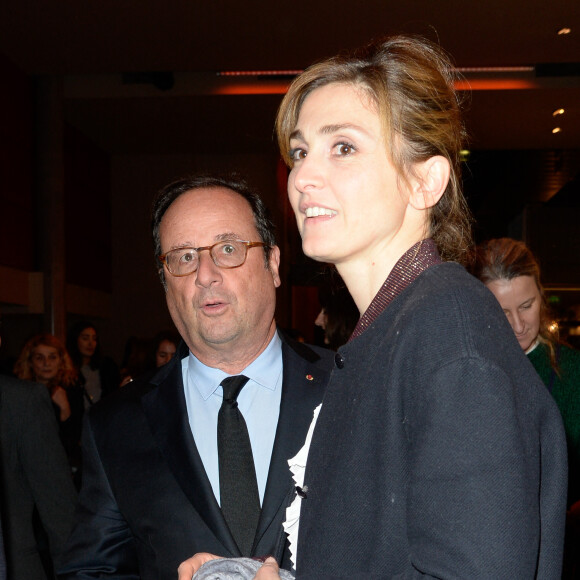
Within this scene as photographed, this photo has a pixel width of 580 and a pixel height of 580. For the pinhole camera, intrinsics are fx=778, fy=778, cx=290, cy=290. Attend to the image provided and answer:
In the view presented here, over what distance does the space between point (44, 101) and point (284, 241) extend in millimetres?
5016

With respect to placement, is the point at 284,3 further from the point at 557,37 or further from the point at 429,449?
the point at 429,449

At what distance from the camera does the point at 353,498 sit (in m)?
0.95

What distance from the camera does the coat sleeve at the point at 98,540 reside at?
178 cm

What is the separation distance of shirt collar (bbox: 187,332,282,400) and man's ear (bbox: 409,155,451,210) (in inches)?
38.5

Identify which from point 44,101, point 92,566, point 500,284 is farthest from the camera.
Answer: point 44,101

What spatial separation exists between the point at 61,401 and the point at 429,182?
450cm

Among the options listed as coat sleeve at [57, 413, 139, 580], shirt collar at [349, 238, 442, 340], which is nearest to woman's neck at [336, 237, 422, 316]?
shirt collar at [349, 238, 442, 340]

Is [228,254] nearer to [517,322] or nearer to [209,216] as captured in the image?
[209,216]

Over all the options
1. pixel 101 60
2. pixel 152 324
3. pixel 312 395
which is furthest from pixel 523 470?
pixel 152 324

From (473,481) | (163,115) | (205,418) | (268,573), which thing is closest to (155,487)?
(205,418)

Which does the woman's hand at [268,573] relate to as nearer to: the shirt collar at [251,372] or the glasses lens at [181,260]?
the shirt collar at [251,372]

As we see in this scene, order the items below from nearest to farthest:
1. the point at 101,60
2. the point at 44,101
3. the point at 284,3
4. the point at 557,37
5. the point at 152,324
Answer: the point at 284,3 < the point at 557,37 < the point at 101,60 < the point at 44,101 < the point at 152,324

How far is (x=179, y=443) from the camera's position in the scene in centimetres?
181

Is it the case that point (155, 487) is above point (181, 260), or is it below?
below
